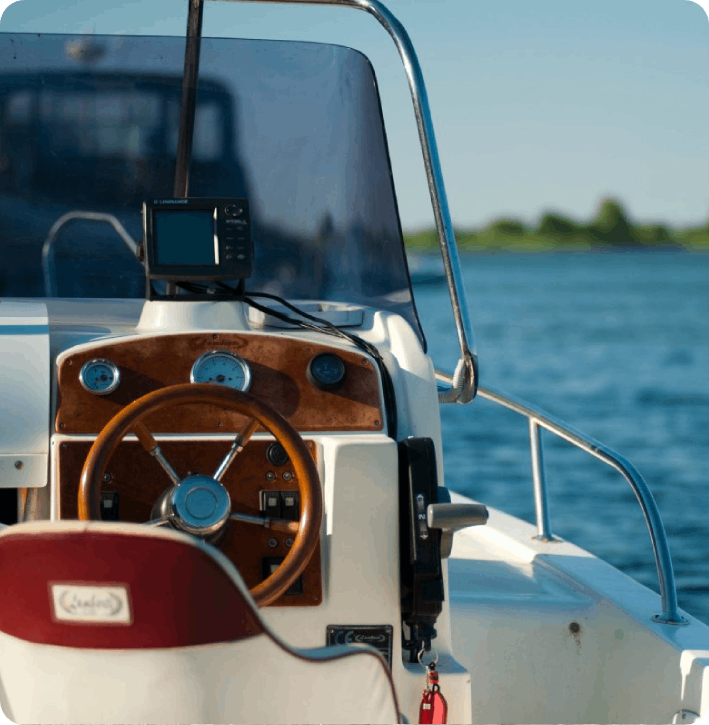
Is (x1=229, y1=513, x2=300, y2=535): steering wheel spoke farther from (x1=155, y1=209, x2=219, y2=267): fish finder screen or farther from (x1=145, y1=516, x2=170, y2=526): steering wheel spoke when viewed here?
(x1=155, y1=209, x2=219, y2=267): fish finder screen

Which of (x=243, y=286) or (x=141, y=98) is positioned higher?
(x=141, y=98)

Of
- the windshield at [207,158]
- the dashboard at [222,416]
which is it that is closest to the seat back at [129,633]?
the dashboard at [222,416]

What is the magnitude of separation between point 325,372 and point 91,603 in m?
1.17

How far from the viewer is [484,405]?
19.0 metres

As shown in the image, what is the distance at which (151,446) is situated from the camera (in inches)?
105

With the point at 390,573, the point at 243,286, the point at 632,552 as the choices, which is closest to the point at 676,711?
the point at 390,573

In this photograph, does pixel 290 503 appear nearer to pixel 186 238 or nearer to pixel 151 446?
pixel 151 446

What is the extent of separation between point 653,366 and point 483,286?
28.8m

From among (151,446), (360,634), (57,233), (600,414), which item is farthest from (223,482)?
(600,414)

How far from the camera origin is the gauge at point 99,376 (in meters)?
2.80

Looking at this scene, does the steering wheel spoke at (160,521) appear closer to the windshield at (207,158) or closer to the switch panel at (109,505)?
the switch panel at (109,505)

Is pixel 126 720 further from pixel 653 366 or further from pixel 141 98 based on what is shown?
pixel 653 366

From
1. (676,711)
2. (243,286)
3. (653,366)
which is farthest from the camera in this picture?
(653,366)

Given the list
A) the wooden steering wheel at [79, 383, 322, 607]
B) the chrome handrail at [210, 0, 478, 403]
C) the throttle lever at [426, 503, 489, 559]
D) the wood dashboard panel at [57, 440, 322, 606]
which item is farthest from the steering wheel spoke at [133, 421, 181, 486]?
the chrome handrail at [210, 0, 478, 403]
